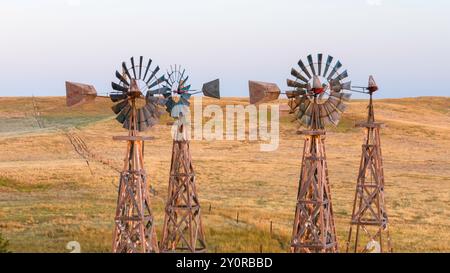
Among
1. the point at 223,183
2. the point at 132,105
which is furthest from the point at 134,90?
the point at 223,183

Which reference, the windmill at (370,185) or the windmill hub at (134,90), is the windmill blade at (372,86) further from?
the windmill hub at (134,90)

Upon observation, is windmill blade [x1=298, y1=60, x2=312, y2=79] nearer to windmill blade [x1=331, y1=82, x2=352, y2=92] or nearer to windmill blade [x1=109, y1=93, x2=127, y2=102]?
windmill blade [x1=331, y1=82, x2=352, y2=92]

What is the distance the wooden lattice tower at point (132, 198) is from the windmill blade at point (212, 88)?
419cm

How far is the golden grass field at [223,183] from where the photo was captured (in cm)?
3325

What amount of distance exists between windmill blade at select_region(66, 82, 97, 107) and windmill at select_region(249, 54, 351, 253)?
5194 millimetres

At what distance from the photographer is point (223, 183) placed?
2137 inches

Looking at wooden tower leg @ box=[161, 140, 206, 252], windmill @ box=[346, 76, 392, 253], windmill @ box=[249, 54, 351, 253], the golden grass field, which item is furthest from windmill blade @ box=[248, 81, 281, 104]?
the golden grass field

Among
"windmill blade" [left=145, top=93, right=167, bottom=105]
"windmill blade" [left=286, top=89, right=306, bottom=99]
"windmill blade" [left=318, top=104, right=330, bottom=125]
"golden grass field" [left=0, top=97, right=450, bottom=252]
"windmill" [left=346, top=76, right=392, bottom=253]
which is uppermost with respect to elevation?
"windmill blade" [left=286, top=89, right=306, bottom=99]

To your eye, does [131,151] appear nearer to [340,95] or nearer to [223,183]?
[340,95]

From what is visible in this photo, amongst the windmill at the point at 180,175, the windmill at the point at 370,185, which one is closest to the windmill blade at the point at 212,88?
the windmill at the point at 180,175

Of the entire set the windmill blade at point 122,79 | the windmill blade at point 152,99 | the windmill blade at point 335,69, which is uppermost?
the windmill blade at point 335,69

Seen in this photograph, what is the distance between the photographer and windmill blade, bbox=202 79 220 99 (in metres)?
26.9

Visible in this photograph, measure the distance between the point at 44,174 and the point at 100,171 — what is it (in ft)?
14.6
